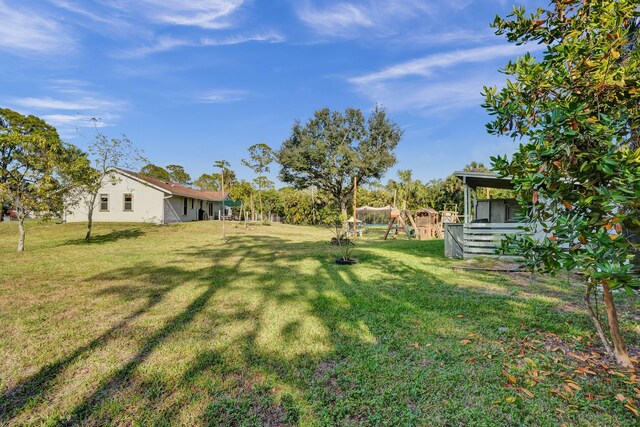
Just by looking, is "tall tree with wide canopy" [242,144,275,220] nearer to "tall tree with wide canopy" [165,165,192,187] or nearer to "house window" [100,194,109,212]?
"house window" [100,194,109,212]

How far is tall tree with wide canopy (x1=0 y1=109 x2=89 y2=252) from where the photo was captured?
10062 mm

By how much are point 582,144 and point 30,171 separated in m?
14.1

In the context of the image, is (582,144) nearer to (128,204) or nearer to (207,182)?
(128,204)

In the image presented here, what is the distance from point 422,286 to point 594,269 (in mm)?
4273

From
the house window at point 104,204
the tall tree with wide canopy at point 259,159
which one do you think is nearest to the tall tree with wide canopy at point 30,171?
the house window at point 104,204

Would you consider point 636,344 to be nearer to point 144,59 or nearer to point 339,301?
point 339,301

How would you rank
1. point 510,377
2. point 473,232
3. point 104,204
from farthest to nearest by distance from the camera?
point 104,204 → point 473,232 → point 510,377

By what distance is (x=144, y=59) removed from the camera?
11875 millimetres

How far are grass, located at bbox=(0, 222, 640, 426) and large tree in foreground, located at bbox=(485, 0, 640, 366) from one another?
0.96 meters

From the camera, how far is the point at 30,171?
10.5m

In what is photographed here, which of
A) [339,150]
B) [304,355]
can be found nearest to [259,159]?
[339,150]

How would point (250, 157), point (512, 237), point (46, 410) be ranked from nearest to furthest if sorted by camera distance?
point (46, 410), point (512, 237), point (250, 157)

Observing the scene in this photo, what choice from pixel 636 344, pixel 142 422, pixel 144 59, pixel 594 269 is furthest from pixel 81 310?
pixel 144 59

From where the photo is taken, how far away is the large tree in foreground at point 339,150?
31.2m
